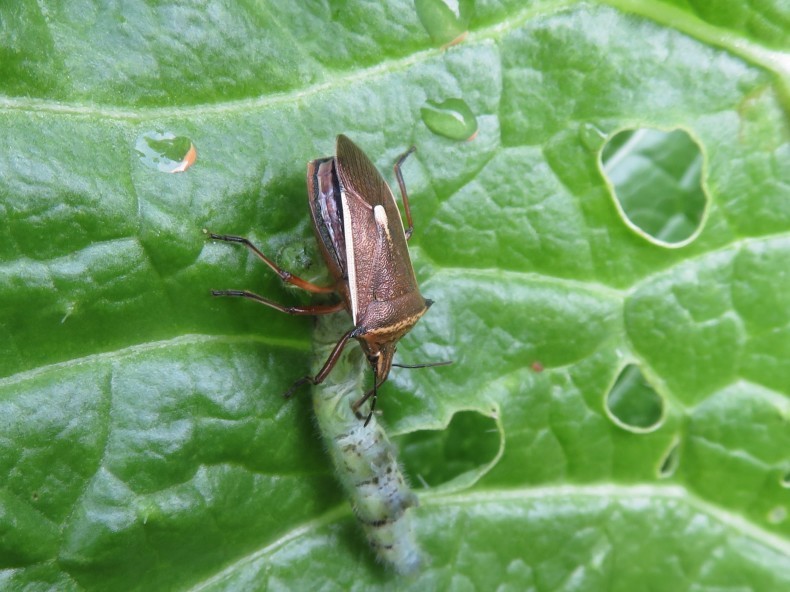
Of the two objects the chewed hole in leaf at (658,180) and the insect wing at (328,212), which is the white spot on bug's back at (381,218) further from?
the chewed hole in leaf at (658,180)

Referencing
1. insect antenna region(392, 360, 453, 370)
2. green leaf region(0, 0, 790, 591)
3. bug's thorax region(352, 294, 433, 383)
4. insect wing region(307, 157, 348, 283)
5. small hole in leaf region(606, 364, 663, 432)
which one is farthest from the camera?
small hole in leaf region(606, 364, 663, 432)

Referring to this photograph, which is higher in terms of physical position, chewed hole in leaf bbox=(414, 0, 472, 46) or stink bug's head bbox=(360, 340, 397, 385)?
chewed hole in leaf bbox=(414, 0, 472, 46)

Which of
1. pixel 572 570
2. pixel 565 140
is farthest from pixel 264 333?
pixel 572 570

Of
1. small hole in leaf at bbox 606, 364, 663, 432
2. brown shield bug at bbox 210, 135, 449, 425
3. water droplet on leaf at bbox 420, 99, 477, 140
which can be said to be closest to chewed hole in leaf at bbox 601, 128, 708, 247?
small hole in leaf at bbox 606, 364, 663, 432

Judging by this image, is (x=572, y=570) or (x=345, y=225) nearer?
(x=345, y=225)

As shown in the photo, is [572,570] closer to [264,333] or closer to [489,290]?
[489,290]

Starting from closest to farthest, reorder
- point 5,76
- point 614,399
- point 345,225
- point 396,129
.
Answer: point 5,76 < point 345,225 < point 396,129 < point 614,399

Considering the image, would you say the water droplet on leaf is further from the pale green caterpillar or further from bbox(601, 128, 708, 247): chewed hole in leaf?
the pale green caterpillar
